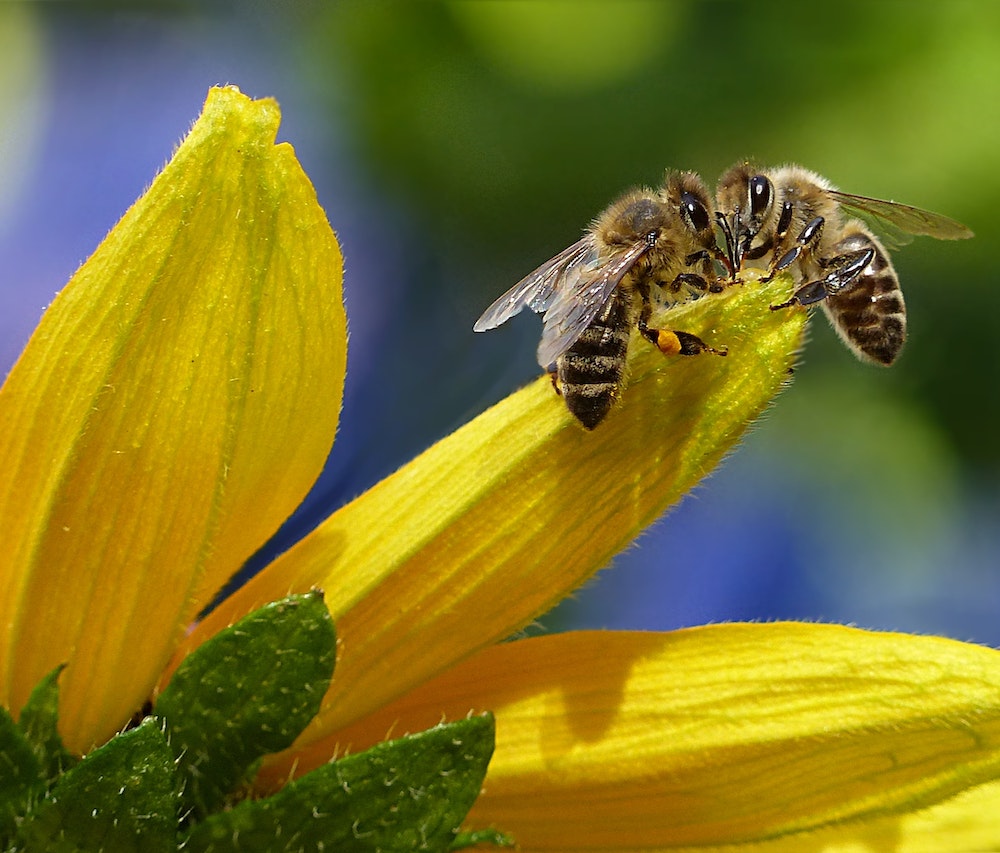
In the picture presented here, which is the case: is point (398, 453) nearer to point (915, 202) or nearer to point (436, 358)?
point (436, 358)

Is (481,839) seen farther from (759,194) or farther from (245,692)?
(759,194)

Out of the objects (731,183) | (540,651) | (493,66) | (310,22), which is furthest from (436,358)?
(540,651)

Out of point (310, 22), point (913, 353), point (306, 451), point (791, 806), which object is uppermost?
point (310, 22)

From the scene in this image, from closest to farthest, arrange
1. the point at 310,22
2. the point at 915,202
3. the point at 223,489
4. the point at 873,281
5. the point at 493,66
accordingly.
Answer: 1. the point at 223,489
2. the point at 873,281
3. the point at 915,202
4. the point at 493,66
5. the point at 310,22

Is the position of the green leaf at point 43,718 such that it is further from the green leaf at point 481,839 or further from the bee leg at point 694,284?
the bee leg at point 694,284

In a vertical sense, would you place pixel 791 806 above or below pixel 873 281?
below

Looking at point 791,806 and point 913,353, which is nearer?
point 791,806

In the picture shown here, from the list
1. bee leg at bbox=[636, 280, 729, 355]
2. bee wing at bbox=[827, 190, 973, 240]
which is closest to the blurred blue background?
bee wing at bbox=[827, 190, 973, 240]
